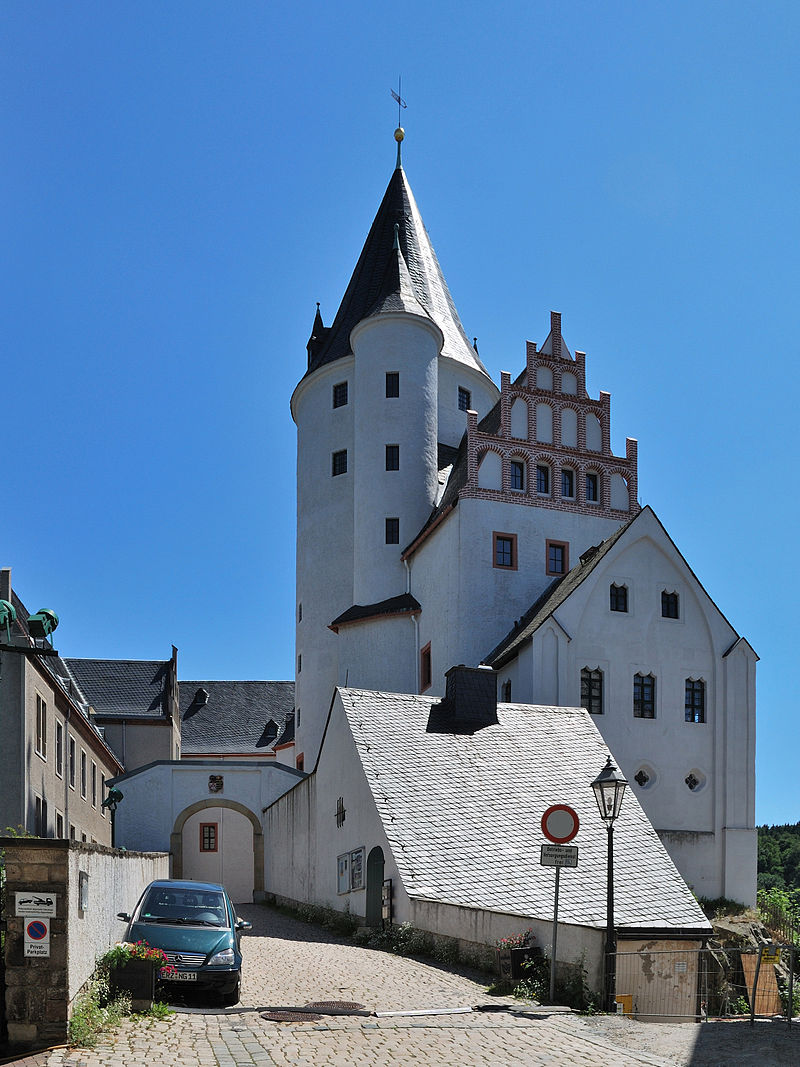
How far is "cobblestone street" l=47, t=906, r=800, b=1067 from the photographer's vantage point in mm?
10430

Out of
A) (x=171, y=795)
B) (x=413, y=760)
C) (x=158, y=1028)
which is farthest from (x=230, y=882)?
(x=158, y=1028)

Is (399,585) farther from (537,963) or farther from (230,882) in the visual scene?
(537,963)

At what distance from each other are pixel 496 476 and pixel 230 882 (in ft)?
86.5

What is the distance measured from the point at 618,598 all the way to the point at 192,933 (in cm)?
2463

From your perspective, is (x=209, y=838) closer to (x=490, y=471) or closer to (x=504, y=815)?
(x=490, y=471)

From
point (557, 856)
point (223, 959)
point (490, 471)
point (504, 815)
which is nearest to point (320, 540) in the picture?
point (490, 471)

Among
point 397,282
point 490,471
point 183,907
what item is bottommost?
point 183,907

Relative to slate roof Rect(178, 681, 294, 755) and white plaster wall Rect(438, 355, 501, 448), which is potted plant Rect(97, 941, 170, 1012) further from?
slate roof Rect(178, 681, 294, 755)

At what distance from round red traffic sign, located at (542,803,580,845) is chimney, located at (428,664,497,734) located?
501 inches

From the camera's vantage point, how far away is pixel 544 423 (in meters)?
42.4

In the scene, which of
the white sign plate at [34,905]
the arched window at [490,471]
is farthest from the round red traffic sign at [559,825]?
the arched window at [490,471]

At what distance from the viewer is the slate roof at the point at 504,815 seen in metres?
21.5

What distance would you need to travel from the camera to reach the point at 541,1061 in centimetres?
1083

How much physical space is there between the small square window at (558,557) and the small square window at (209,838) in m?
24.8
